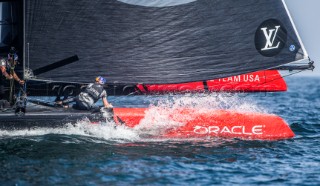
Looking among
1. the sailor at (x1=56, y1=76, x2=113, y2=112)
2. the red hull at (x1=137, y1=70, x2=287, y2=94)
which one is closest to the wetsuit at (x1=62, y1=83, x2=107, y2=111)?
the sailor at (x1=56, y1=76, x2=113, y2=112)

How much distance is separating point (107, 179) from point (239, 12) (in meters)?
5.46

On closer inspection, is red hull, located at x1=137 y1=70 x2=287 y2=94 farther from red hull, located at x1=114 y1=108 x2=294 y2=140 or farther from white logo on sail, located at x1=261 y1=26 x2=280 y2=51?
white logo on sail, located at x1=261 y1=26 x2=280 y2=51

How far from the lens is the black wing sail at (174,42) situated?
12547mm

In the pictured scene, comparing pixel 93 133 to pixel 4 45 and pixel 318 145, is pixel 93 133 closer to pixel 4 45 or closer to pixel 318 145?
pixel 4 45

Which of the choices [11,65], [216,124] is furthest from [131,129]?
[11,65]

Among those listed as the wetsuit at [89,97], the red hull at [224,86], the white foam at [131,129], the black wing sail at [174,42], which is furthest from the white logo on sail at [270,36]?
the wetsuit at [89,97]

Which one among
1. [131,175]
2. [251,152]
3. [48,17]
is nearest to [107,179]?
[131,175]

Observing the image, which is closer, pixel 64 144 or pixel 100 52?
pixel 64 144

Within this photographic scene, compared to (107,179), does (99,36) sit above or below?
above

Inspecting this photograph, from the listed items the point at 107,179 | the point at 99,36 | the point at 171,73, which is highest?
the point at 99,36

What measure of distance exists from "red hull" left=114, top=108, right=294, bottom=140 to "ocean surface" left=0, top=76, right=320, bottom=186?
1.20 feet

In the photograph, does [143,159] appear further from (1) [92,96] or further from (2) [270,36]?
(2) [270,36]

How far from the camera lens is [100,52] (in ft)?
41.5

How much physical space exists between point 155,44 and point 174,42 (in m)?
0.43
